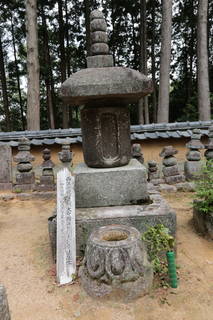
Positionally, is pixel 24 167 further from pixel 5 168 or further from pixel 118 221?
pixel 118 221

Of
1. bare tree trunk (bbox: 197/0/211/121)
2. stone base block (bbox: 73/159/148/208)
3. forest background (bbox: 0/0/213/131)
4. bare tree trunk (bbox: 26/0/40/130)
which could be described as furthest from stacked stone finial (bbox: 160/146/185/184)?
forest background (bbox: 0/0/213/131)

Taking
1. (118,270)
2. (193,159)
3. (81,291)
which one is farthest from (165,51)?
(81,291)

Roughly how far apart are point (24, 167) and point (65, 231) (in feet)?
12.2

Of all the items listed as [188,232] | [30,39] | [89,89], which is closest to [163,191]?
[188,232]

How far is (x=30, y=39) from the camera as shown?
8.03m

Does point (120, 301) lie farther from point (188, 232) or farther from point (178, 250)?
point (188, 232)

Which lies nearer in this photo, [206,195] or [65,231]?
[65,231]

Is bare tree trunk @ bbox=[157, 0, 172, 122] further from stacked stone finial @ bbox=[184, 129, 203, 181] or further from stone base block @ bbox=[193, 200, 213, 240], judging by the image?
stone base block @ bbox=[193, 200, 213, 240]

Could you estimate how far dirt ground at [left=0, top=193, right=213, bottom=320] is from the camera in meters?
1.91

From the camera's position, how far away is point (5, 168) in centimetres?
578

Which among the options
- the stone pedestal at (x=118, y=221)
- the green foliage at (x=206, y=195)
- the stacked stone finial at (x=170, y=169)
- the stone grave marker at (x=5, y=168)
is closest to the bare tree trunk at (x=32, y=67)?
the stone grave marker at (x=5, y=168)

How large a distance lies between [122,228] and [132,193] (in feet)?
2.28

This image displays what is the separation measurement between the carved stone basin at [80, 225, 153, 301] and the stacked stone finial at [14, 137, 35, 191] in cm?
403

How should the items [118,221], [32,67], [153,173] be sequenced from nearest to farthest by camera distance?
[118,221], [153,173], [32,67]
